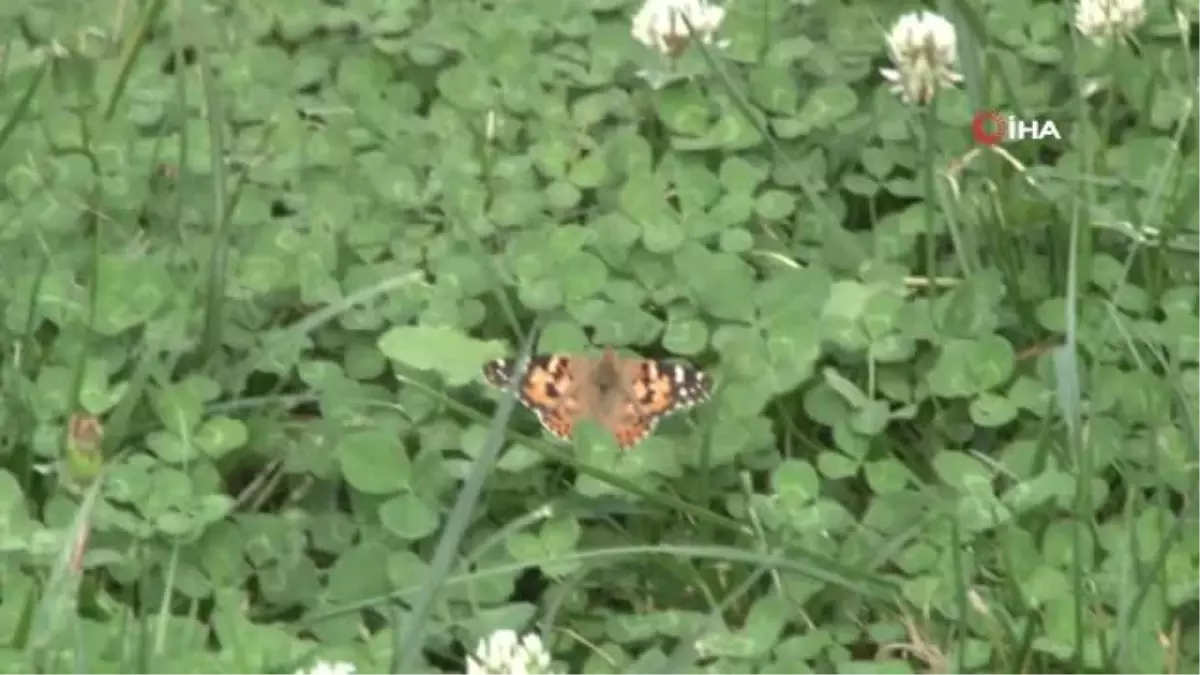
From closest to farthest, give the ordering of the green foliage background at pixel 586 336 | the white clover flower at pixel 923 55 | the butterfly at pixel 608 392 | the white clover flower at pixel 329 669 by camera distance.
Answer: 1. the white clover flower at pixel 329 669
2. the green foliage background at pixel 586 336
3. the butterfly at pixel 608 392
4. the white clover flower at pixel 923 55

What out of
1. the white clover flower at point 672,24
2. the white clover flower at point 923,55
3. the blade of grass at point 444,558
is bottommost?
the blade of grass at point 444,558

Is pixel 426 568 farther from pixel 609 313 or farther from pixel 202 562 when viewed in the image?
pixel 609 313

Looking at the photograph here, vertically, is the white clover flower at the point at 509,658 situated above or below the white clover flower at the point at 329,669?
above

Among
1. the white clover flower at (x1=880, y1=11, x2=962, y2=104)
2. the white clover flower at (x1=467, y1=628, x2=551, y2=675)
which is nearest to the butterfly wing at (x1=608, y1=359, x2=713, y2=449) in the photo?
the white clover flower at (x1=467, y1=628, x2=551, y2=675)

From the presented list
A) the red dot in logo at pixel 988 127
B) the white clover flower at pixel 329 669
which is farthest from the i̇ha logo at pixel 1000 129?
the white clover flower at pixel 329 669

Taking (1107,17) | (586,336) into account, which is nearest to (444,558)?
(586,336)

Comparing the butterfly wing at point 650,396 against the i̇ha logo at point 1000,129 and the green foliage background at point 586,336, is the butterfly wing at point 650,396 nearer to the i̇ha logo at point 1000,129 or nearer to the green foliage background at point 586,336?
the green foliage background at point 586,336

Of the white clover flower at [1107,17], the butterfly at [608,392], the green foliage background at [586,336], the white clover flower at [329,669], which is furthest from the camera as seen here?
the white clover flower at [1107,17]

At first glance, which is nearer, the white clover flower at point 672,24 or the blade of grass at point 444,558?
the blade of grass at point 444,558
